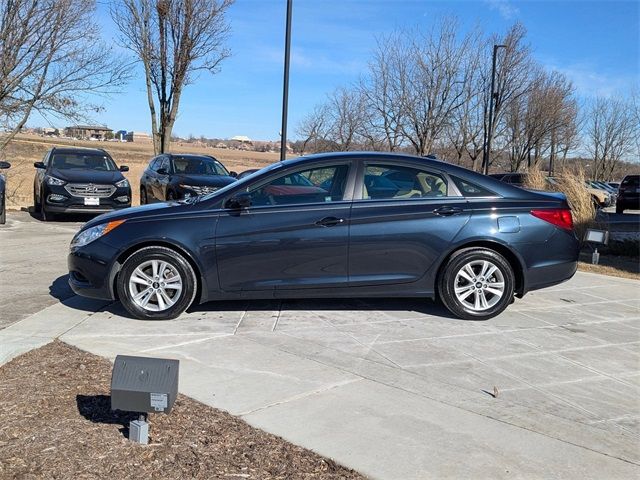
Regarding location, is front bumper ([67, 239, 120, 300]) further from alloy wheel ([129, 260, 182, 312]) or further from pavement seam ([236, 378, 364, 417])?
pavement seam ([236, 378, 364, 417])

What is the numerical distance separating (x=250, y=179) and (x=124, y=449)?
122 inches

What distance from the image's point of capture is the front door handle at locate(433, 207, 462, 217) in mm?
5599

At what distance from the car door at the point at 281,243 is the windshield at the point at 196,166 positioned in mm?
8419

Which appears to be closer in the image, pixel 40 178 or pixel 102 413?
pixel 102 413

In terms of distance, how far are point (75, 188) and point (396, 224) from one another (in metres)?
A: 9.62

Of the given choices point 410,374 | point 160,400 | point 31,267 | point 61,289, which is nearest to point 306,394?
point 410,374

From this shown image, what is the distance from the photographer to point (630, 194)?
84.4ft

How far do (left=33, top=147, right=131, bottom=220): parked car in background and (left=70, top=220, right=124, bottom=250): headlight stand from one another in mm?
7908

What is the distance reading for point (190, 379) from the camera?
158 inches

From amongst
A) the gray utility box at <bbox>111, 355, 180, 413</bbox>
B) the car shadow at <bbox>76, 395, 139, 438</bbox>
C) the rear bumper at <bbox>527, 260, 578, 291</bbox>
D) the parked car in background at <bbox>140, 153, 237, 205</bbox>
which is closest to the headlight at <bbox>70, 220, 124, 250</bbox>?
the car shadow at <bbox>76, 395, 139, 438</bbox>

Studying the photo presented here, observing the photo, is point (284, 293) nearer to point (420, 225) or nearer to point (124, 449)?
point (420, 225)

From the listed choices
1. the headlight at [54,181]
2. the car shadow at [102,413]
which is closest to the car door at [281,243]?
the car shadow at [102,413]

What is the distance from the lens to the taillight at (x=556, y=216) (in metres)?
5.75

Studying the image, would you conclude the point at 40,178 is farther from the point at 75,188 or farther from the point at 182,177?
the point at 182,177
